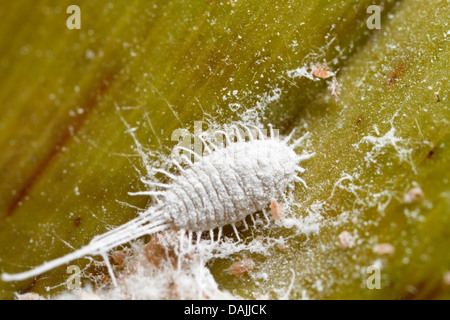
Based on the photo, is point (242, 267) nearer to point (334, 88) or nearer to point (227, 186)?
point (227, 186)

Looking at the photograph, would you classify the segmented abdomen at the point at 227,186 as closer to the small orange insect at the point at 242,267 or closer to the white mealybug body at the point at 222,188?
the white mealybug body at the point at 222,188

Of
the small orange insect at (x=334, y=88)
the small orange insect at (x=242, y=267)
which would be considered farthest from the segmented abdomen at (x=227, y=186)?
the small orange insect at (x=334, y=88)

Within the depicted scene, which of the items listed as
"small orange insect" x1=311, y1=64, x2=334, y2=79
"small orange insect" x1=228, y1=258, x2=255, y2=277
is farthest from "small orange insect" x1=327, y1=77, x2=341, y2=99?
"small orange insect" x1=228, y1=258, x2=255, y2=277

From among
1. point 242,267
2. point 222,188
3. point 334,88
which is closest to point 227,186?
point 222,188

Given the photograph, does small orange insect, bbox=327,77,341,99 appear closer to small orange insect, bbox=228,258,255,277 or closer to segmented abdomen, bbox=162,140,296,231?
segmented abdomen, bbox=162,140,296,231

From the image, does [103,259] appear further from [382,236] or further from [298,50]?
[298,50]

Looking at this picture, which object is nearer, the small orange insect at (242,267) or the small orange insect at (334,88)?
the small orange insect at (242,267)

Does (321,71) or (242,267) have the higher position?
(321,71)

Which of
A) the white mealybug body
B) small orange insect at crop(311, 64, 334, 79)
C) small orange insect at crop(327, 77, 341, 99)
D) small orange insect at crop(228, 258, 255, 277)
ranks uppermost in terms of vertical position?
small orange insect at crop(311, 64, 334, 79)
